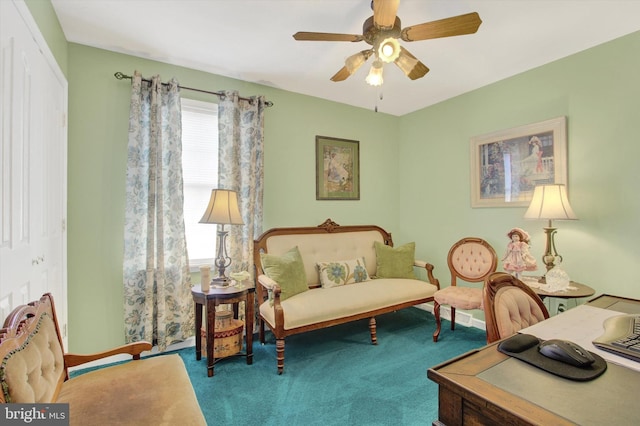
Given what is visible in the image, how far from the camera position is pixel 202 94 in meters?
3.01

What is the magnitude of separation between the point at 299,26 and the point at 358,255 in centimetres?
244

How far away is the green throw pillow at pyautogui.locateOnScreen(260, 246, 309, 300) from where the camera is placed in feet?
9.12

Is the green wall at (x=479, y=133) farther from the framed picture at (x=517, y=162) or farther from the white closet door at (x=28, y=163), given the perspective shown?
→ the white closet door at (x=28, y=163)

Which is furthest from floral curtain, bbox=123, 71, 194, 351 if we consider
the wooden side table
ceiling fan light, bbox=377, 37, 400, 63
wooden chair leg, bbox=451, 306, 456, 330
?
wooden chair leg, bbox=451, 306, 456, 330

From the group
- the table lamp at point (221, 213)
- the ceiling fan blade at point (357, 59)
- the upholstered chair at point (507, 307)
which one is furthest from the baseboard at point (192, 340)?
the ceiling fan blade at point (357, 59)

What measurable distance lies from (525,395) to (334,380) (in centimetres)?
177

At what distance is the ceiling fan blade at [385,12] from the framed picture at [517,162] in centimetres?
203

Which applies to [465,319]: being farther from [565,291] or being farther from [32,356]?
[32,356]

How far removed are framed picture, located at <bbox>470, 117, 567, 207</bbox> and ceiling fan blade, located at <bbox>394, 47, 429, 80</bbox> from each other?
1.53 metres

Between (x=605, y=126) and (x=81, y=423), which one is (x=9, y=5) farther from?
(x=605, y=126)

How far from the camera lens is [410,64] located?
2.12 meters

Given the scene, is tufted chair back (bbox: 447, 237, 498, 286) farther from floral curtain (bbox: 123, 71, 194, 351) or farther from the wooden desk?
floral curtain (bbox: 123, 71, 194, 351)

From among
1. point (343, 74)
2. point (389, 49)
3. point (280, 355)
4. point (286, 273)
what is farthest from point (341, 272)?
point (389, 49)

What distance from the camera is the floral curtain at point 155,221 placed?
2.61m
